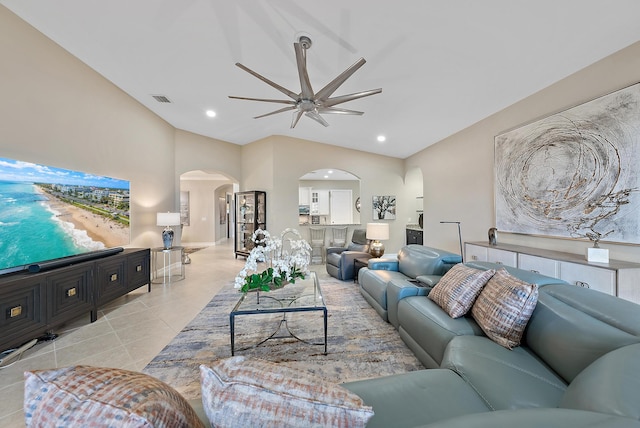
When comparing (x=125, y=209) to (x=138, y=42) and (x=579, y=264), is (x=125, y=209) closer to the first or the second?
(x=138, y=42)

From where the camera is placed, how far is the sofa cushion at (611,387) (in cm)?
64

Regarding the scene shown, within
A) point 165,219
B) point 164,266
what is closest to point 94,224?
point 165,219

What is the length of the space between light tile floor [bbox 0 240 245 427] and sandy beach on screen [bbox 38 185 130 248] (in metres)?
0.94

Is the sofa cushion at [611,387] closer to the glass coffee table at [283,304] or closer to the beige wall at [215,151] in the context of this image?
the glass coffee table at [283,304]

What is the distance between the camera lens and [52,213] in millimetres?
2688

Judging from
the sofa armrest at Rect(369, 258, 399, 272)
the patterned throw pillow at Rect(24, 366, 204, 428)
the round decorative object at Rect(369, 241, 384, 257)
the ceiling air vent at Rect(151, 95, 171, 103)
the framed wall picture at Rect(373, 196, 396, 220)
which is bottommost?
the sofa armrest at Rect(369, 258, 399, 272)

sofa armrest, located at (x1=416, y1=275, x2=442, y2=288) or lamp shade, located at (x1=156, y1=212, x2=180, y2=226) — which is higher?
lamp shade, located at (x1=156, y1=212, x2=180, y2=226)

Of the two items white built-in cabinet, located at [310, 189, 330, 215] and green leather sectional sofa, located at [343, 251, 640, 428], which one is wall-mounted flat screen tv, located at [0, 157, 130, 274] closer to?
green leather sectional sofa, located at [343, 251, 640, 428]

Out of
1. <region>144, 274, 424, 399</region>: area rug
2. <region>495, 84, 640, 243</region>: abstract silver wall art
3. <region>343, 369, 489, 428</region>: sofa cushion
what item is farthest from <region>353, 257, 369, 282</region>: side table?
<region>343, 369, 489, 428</region>: sofa cushion

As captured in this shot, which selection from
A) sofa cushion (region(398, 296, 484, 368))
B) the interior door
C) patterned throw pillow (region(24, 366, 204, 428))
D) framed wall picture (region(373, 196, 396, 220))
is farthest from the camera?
the interior door

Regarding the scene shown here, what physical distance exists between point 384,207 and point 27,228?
253 inches

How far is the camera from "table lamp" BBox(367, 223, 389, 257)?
13.8ft

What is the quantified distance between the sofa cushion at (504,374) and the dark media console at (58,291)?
346 centimetres

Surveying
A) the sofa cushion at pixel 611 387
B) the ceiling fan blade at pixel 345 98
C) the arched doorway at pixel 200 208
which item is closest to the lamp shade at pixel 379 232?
the ceiling fan blade at pixel 345 98
